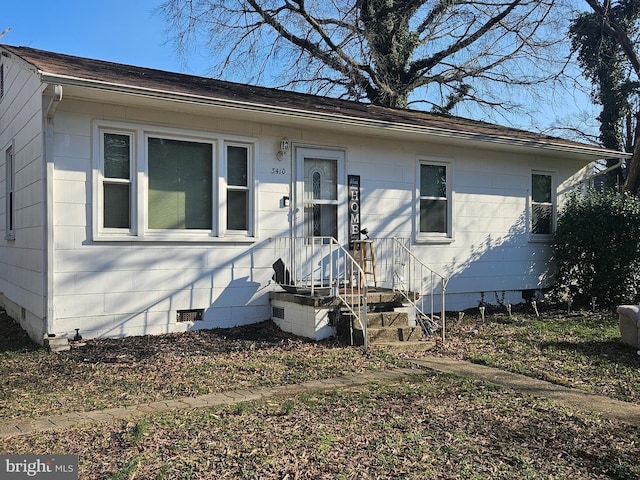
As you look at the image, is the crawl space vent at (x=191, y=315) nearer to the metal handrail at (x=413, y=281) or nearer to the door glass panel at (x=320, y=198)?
the door glass panel at (x=320, y=198)

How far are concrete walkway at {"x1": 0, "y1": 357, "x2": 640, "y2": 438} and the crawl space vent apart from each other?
2923 millimetres

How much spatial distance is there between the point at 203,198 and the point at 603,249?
7.50 metres

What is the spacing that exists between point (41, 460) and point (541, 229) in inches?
422

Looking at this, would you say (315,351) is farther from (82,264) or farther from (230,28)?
(230,28)

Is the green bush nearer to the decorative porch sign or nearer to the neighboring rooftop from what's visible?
the neighboring rooftop

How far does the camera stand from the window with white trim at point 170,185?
7.65 meters

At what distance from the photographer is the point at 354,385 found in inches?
226

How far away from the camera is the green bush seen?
35.3 ft

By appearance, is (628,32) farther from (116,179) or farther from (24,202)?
(24,202)

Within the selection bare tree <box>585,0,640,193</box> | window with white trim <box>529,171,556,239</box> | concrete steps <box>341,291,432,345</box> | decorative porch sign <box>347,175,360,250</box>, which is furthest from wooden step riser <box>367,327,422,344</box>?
bare tree <box>585,0,640,193</box>

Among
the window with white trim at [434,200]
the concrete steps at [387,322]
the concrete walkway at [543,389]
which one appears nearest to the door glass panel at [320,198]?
the concrete steps at [387,322]

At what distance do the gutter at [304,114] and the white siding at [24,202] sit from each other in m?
0.96

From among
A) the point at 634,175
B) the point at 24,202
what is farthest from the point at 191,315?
the point at 634,175

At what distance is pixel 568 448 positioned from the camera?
4062 millimetres
